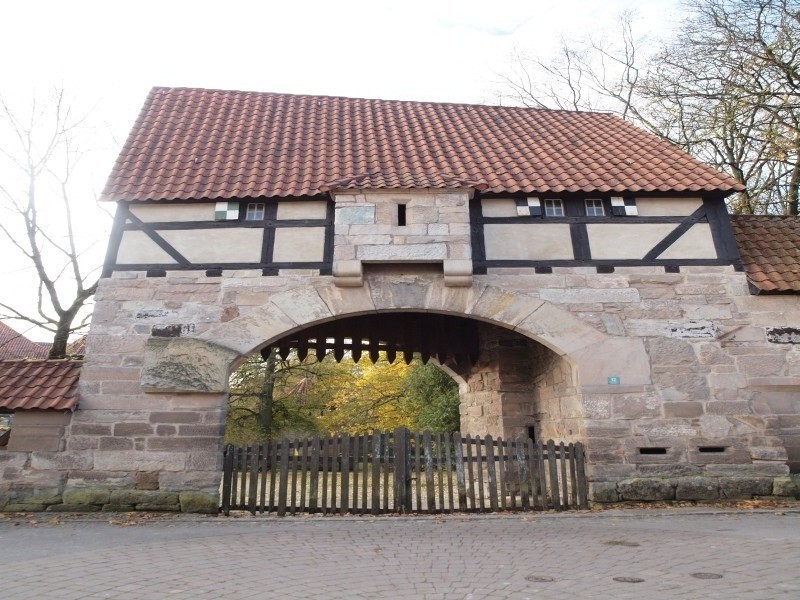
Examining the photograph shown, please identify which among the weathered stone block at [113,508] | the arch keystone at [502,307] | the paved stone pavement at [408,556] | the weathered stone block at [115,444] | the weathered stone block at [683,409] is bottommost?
the paved stone pavement at [408,556]

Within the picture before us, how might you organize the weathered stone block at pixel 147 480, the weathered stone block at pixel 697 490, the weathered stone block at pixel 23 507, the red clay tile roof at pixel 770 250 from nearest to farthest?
the weathered stone block at pixel 23 507
the weathered stone block at pixel 147 480
the weathered stone block at pixel 697 490
the red clay tile roof at pixel 770 250

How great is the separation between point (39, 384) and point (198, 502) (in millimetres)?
2449

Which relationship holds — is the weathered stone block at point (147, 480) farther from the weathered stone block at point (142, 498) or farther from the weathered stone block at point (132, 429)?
the weathered stone block at point (132, 429)

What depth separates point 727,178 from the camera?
754cm

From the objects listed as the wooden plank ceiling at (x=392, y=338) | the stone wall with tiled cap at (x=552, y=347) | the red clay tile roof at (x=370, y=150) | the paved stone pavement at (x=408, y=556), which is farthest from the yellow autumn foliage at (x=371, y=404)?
the paved stone pavement at (x=408, y=556)

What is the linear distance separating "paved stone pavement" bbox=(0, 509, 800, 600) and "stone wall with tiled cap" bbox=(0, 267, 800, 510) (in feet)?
1.83

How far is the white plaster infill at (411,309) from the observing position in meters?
6.51

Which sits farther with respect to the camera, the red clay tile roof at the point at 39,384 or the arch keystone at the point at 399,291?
the arch keystone at the point at 399,291

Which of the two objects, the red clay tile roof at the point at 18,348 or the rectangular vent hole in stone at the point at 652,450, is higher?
the red clay tile roof at the point at 18,348

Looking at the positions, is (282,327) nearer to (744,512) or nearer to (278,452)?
(278,452)

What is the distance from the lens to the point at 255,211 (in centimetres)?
729

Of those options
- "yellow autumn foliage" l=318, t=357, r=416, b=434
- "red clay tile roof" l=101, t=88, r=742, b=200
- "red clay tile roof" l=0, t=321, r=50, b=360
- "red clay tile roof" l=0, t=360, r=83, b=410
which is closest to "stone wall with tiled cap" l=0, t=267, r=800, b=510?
"red clay tile roof" l=0, t=360, r=83, b=410

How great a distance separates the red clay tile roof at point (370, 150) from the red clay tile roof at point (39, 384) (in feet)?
7.45

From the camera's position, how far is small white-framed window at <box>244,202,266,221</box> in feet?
23.8
